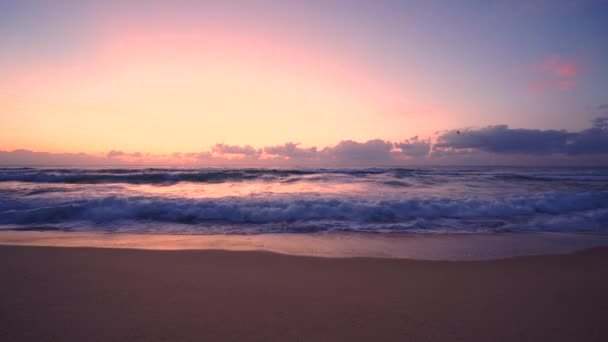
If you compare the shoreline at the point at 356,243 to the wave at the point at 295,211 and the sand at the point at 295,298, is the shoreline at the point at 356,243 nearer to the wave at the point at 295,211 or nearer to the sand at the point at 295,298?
the sand at the point at 295,298

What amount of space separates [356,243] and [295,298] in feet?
8.25

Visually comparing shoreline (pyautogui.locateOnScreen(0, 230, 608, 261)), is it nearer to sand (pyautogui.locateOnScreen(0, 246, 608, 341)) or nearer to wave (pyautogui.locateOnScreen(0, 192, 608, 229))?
sand (pyautogui.locateOnScreen(0, 246, 608, 341))

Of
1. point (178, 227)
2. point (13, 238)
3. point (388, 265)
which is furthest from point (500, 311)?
point (13, 238)

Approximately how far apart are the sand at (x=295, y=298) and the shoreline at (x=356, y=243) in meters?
0.43

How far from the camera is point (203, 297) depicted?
2682 mm

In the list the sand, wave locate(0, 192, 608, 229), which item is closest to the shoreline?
the sand

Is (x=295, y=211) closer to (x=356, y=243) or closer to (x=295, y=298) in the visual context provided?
(x=356, y=243)

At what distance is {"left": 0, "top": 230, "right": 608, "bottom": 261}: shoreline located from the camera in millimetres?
4387

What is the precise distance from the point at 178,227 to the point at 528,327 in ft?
20.9

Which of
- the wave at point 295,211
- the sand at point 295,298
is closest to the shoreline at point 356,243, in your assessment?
the sand at point 295,298

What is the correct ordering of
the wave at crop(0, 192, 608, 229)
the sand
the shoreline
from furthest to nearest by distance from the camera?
the wave at crop(0, 192, 608, 229), the shoreline, the sand

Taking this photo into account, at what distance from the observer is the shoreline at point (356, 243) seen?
4.39 metres

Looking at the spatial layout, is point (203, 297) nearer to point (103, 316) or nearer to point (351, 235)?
point (103, 316)

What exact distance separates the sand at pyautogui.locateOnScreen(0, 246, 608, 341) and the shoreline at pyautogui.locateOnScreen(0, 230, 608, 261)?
1.41 ft
